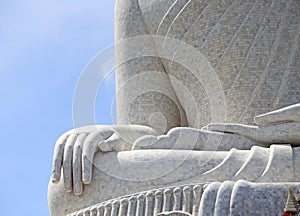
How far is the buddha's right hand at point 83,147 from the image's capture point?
38.3 ft

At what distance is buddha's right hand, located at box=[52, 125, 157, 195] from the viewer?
11688 mm

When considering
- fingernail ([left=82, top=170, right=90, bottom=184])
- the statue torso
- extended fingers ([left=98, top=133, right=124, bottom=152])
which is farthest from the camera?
the statue torso

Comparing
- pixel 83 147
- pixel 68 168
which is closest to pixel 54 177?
pixel 68 168

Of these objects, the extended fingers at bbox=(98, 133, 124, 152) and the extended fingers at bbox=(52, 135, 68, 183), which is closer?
the extended fingers at bbox=(52, 135, 68, 183)

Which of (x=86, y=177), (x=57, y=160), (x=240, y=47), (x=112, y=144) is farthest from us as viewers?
(x=240, y=47)

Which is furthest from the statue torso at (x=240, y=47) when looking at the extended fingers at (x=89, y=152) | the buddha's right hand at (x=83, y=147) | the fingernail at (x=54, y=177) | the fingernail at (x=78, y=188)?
the fingernail at (x=54, y=177)

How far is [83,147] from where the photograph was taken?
Answer: 39.0ft

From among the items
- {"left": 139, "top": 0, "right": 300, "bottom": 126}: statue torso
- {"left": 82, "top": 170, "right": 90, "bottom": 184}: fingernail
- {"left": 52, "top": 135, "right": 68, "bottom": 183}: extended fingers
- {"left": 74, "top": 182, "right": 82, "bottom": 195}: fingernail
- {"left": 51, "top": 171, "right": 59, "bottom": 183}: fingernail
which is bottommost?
{"left": 74, "top": 182, "right": 82, "bottom": 195}: fingernail

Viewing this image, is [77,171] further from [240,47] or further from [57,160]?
[240,47]

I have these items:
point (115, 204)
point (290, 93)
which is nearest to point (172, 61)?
point (290, 93)

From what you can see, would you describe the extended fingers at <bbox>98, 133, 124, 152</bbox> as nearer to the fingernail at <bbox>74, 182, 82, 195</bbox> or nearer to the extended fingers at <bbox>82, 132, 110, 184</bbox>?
the extended fingers at <bbox>82, 132, 110, 184</bbox>

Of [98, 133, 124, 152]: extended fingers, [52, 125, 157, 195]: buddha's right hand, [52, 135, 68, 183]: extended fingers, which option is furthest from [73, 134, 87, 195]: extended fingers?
[98, 133, 124, 152]: extended fingers

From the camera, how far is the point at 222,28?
13266 mm

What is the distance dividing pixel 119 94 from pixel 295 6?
271 centimetres
